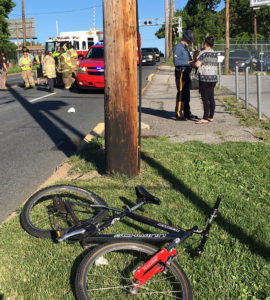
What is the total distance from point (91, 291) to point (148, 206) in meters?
1.47

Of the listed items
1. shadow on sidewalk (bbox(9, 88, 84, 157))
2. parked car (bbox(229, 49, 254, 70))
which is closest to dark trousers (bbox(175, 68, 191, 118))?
shadow on sidewalk (bbox(9, 88, 84, 157))

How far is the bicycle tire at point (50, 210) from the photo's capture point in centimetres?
358

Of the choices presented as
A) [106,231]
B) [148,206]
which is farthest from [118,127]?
[106,231]

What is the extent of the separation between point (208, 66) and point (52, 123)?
3959mm

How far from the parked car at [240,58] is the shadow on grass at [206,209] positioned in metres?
21.4

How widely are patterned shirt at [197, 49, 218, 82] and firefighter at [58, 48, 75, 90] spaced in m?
10.1

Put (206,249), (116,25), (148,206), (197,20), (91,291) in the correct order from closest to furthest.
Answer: (91,291) → (206,249) → (148,206) → (116,25) → (197,20)

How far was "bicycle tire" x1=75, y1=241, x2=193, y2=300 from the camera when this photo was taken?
8.45ft

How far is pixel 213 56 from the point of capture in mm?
8039

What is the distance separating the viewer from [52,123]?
Result: 31.2 feet

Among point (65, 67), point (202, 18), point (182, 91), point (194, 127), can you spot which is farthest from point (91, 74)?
point (202, 18)

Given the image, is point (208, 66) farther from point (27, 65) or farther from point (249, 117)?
point (27, 65)

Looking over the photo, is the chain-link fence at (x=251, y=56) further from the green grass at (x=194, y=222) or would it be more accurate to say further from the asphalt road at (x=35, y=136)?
the green grass at (x=194, y=222)

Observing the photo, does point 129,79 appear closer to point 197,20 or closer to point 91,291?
point 91,291
